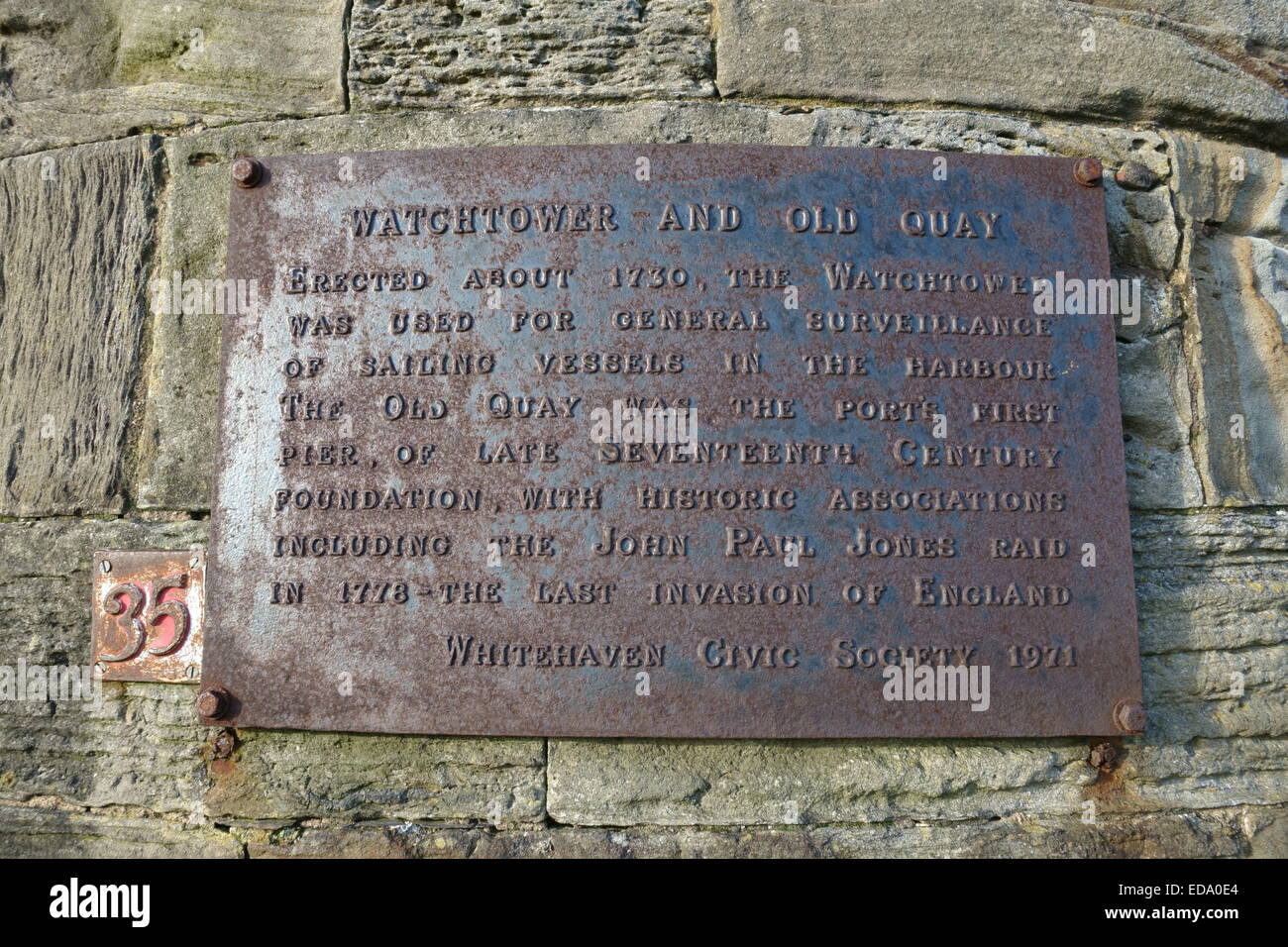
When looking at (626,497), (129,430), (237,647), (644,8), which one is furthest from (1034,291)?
(129,430)

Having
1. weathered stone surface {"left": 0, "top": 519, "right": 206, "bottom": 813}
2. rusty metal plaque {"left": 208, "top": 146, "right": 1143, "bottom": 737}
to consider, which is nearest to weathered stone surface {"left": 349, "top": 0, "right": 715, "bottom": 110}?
rusty metal plaque {"left": 208, "top": 146, "right": 1143, "bottom": 737}

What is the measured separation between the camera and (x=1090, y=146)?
2570mm

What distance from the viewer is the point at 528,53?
2549 mm

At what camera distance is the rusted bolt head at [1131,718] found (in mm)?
2143

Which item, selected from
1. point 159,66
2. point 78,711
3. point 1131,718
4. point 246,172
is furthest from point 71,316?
point 1131,718

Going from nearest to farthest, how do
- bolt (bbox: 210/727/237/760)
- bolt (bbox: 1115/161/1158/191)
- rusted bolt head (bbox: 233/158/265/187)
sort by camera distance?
bolt (bbox: 210/727/237/760) < rusted bolt head (bbox: 233/158/265/187) < bolt (bbox: 1115/161/1158/191)

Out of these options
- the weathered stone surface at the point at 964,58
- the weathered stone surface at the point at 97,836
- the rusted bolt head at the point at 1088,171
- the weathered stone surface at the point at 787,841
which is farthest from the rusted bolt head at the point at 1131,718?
the weathered stone surface at the point at 97,836

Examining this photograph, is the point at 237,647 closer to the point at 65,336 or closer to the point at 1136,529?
the point at 65,336

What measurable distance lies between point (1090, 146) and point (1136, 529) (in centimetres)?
119

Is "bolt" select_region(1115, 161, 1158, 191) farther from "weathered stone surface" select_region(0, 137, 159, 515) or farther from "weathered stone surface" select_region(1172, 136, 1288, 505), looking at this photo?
"weathered stone surface" select_region(0, 137, 159, 515)

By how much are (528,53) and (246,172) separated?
91cm

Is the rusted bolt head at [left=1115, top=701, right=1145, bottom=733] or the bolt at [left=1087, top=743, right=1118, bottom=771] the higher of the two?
the rusted bolt head at [left=1115, top=701, right=1145, bottom=733]

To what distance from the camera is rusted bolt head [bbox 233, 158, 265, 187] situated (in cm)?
237

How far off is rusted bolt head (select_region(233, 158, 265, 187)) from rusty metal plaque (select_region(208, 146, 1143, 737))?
0.10 feet
